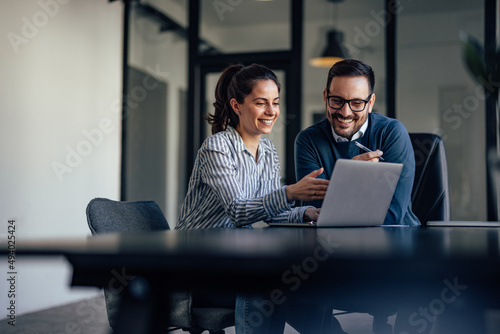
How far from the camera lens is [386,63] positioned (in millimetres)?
4469

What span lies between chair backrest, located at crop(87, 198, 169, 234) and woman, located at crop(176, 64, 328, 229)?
0.48 ft

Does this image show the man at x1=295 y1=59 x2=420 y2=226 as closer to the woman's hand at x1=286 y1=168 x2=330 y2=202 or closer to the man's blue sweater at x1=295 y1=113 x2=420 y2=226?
the man's blue sweater at x1=295 y1=113 x2=420 y2=226

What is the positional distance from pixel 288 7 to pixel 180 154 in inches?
64.8

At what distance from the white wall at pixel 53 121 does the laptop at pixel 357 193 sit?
2.43 meters

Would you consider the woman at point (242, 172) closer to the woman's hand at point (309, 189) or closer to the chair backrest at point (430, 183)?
the woman's hand at point (309, 189)

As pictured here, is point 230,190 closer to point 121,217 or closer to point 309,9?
point 121,217

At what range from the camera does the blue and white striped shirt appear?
61.9 inches

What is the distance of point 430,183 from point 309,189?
0.91 metres

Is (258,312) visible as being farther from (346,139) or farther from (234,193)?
(346,139)

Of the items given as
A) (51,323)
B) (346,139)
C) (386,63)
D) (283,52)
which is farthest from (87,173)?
(346,139)

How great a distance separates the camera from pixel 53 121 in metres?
4.00

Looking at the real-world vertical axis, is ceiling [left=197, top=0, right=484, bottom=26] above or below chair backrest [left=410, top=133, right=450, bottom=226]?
above

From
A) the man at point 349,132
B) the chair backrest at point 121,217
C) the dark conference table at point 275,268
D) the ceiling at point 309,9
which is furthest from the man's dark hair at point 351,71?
the ceiling at point 309,9

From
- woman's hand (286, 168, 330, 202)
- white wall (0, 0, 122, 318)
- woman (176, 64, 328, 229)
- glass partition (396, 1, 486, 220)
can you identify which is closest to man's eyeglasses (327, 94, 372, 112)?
woman (176, 64, 328, 229)
